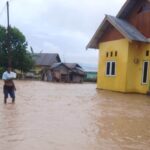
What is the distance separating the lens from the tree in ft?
154

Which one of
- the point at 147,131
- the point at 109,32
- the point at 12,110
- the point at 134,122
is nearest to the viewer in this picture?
the point at 147,131

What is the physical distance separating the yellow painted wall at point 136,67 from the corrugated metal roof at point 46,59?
39.0m

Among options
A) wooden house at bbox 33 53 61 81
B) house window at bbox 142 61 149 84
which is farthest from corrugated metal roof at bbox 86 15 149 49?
wooden house at bbox 33 53 61 81

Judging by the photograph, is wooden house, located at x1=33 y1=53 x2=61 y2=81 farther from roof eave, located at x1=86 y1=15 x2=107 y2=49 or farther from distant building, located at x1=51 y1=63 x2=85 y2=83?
roof eave, located at x1=86 y1=15 x2=107 y2=49

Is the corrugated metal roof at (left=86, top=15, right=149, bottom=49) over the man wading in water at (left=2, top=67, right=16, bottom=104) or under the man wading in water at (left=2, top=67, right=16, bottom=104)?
over

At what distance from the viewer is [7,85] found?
12.6 meters

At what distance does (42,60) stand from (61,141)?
54.3m

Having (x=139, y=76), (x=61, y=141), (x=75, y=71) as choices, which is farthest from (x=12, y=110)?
(x=75, y=71)

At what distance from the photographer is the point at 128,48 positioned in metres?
19.7

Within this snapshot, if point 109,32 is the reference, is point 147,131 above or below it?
below

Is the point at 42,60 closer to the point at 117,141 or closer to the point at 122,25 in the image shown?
the point at 122,25

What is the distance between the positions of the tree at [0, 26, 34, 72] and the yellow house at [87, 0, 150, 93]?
26413 millimetres

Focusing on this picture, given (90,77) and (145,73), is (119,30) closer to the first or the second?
(145,73)

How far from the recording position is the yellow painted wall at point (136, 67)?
781 inches
